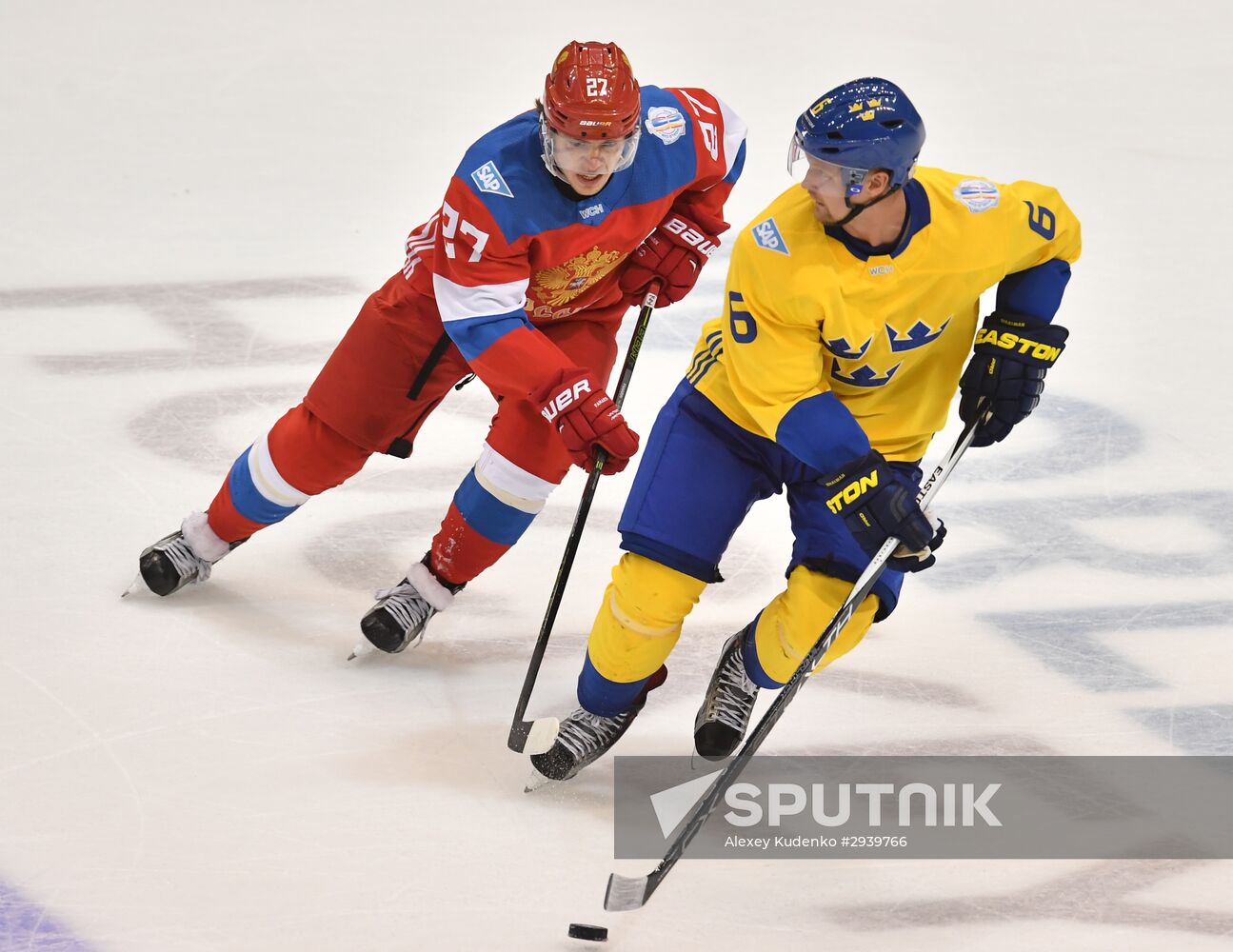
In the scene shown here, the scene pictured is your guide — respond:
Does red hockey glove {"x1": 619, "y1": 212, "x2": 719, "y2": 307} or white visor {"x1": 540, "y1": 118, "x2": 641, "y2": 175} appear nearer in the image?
white visor {"x1": 540, "y1": 118, "x2": 641, "y2": 175}

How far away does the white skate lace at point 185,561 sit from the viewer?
364 cm

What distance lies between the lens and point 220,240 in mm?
5457

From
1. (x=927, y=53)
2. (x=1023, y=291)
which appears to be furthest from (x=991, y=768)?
(x=927, y=53)

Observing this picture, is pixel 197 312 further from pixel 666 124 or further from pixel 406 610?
pixel 666 124

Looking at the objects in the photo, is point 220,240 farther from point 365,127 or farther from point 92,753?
point 92,753

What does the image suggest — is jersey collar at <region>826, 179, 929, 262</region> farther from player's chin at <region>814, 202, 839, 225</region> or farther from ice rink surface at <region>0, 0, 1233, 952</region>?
ice rink surface at <region>0, 0, 1233, 952</region>

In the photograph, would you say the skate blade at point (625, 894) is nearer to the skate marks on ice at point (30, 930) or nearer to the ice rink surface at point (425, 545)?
the ice rink surface at point (425, 545)

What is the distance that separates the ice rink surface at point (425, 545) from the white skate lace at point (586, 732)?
0.31 ft

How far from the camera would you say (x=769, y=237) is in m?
2.73

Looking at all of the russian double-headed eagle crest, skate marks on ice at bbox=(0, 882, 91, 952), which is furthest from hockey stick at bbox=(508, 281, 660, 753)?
skate marks on ice at bbox=(0, 882, 91, 952)

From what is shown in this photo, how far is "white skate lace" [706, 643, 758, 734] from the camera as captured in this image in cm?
313

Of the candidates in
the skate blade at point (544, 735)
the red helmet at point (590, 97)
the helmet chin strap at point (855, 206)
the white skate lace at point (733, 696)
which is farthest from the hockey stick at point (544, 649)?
the helmet chin strap at point (855, 206)

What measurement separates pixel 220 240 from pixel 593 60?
272 centimetres

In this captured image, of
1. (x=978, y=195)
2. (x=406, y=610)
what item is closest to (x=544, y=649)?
(x=406, y=610)
